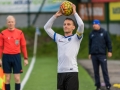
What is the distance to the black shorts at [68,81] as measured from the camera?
8.07m

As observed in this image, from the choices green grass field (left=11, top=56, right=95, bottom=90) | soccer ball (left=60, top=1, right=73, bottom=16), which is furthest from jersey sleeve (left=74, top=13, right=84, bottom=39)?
green grass field (left=11, top=56, right=95, bottom=90)

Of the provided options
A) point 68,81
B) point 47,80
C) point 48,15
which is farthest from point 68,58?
point 48,15

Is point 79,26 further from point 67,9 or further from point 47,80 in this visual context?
point 47,80

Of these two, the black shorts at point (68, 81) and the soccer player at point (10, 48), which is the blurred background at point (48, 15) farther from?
the black shorts at point (68, 81)

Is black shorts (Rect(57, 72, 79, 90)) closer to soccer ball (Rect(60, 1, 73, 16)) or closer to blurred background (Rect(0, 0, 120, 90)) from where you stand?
soccer ball (Rect(60, 1, 73, 16))

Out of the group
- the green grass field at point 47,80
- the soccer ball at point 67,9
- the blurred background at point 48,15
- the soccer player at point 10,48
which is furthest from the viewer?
the blurred background at point 48,15

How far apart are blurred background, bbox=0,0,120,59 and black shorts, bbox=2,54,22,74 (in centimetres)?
1389

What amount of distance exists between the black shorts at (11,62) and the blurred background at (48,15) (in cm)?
1389

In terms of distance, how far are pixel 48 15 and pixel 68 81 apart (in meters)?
21.9

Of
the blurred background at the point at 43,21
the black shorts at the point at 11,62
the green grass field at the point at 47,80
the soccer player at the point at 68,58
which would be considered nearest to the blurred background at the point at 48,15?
the blurred background at the point at 43,21

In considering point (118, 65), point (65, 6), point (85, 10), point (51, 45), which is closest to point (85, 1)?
point (85, 10)

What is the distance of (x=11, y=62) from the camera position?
35.1 feet

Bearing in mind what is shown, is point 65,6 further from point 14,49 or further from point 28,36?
point 28,36

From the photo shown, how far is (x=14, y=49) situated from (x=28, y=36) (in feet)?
58.6
